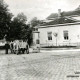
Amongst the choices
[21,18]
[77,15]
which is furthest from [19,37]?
[21,18]

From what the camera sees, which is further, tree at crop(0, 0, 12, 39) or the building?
tree at crop(0, 0, 12, 39)

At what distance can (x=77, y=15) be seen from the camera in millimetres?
44469

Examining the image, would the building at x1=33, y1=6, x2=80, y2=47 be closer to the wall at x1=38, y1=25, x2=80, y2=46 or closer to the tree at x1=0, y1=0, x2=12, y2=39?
the wall at x1=38, y1=25, x2=80, y2=46

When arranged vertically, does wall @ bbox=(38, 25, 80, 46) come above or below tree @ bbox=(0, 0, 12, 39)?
below

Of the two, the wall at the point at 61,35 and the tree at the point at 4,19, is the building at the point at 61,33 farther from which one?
the tree at the point at 4,19

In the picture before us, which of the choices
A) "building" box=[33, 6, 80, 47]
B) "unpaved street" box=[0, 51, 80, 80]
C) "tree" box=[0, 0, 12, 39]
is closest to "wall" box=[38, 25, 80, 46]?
"building" box=[33, 6, 80, 47]

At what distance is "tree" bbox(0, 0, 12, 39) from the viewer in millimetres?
45781

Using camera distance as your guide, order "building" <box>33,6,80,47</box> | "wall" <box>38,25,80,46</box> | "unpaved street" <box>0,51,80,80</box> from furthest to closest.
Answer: "building" <box>33,6,80,47</box> < "wall" <box>38,25,80,46</box> < "unpaved street" <box>0,51,80,80</box>

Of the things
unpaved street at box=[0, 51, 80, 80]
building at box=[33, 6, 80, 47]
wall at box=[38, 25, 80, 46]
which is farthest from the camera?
building at box=[33, 6, 80, 47]

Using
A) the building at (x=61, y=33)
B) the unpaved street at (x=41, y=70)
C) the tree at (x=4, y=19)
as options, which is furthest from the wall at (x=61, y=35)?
the unpaved street at (x=41, y=70)

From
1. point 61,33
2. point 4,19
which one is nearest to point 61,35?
point 61,33

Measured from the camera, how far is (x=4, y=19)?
151ft

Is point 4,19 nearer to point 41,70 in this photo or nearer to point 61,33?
point 61,33

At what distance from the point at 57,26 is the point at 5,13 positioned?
47.9 feet
